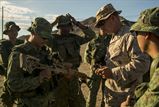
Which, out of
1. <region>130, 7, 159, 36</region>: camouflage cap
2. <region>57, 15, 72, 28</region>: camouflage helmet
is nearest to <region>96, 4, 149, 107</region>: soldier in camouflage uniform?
<region>130, 7, 159, 36</region>: camouflage cap

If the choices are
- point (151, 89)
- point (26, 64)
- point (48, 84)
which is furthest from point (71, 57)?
point (151, 89)

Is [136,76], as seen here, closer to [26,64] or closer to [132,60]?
[132,60]

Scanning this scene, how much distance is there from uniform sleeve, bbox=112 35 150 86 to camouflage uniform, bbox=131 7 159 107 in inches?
59.1

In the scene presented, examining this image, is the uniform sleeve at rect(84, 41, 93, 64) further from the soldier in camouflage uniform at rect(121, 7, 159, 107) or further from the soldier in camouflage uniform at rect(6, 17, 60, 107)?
the soldier in camouflage uniform at rect(121, 7, 159, 107)

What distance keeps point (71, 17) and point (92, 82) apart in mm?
1440

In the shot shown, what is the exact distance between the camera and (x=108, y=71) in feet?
17.6

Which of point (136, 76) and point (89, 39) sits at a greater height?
point (89, 39)

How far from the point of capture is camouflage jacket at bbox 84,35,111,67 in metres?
8.45

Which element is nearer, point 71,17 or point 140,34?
point 140,34

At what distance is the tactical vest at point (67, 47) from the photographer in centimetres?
835

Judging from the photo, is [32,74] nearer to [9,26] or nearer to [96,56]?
[96,56]

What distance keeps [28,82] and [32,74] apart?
212 mm

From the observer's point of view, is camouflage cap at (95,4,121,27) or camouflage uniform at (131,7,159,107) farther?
camouflage cap at (95,4,121,27)

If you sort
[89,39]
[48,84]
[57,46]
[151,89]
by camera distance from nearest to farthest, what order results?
[151,89] < [48,84] < [57,46] < [89,39]
